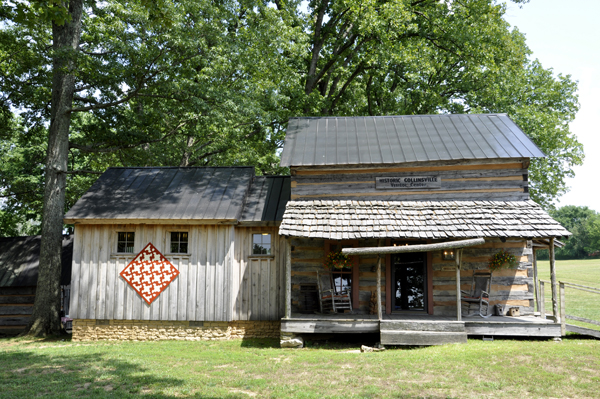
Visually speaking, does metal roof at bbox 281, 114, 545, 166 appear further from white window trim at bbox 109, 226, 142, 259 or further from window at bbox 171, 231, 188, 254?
white window trim at bbox 109, 226, 142, 259

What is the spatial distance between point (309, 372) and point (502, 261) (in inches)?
258

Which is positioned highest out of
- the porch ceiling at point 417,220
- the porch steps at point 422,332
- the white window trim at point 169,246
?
the porch ceiling at point 417,220

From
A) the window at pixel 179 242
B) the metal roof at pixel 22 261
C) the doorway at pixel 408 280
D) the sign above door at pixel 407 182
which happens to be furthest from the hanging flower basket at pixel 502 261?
the metal roof at pixel 22 261

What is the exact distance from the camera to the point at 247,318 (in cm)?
1270

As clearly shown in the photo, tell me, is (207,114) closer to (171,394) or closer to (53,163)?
(53,163)

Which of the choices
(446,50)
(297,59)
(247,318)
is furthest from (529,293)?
(297,59)

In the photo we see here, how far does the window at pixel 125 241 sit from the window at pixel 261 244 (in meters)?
3.46

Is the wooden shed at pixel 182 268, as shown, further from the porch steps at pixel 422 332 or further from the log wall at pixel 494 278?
the log wall at pixel 494 278

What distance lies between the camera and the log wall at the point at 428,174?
1284 centimetres

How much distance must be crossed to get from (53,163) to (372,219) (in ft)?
34.0

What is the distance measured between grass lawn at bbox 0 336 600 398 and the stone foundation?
1.44m

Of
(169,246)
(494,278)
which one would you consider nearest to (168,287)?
(169,246)

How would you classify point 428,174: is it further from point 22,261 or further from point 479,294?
point 22,261

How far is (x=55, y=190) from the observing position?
14.7 meters
